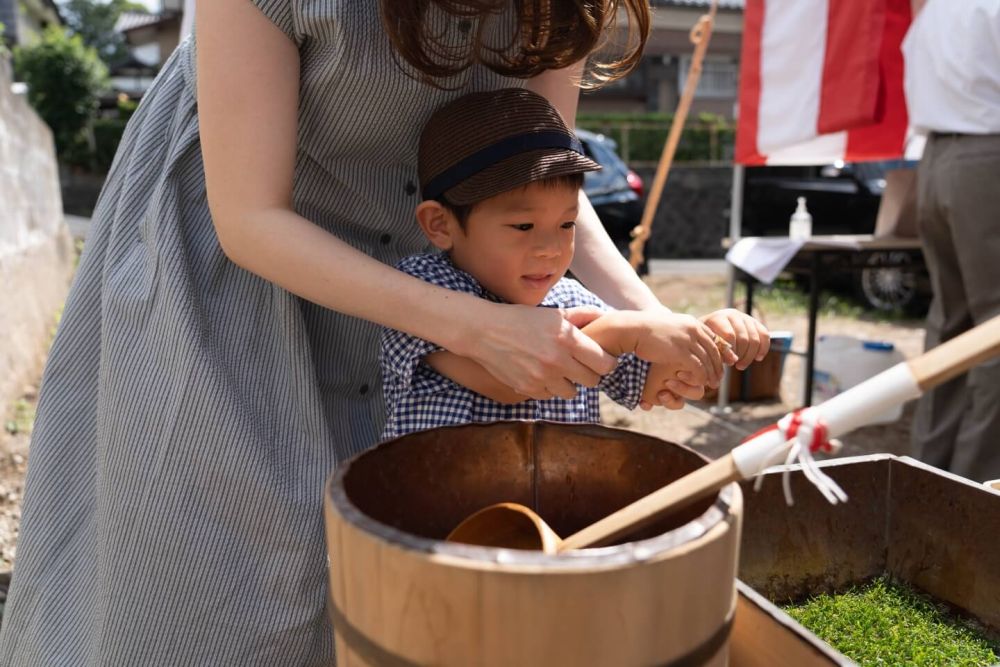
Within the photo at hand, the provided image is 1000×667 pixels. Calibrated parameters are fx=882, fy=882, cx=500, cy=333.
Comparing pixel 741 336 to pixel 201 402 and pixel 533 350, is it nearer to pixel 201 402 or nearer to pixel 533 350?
pixel 533 350

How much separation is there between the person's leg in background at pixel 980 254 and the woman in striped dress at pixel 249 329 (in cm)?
213

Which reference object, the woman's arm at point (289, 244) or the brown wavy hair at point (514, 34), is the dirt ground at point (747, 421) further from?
the woman's arm at point (289, 244)

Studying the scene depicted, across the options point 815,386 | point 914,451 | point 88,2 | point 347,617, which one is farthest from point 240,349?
point 88,2

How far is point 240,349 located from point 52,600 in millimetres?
508

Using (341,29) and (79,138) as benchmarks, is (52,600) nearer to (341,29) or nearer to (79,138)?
(341,29)

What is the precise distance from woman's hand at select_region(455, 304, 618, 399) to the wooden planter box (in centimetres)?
52

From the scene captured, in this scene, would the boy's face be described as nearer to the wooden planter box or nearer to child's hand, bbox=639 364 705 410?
child's hand, bbox=639 364 705 410

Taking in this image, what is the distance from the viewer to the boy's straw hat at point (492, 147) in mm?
1288

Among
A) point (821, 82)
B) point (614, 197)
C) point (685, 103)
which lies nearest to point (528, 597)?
point (821, 82)

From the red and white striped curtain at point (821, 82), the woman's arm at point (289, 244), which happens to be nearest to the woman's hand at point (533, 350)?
the woman's arm at point (289, 244)

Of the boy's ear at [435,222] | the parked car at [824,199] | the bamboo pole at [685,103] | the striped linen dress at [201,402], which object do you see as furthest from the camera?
the parked car at [824,199]

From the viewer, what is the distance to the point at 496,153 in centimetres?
129

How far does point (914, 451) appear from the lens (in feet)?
12.1

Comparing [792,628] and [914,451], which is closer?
[792,628]
